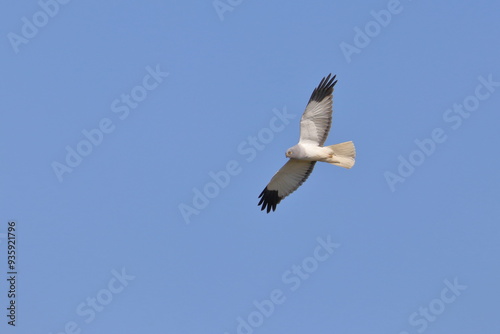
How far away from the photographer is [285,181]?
2148 centimetres

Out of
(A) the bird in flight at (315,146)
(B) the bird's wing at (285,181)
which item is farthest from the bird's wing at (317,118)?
(B) the bird's wing at (285,181)

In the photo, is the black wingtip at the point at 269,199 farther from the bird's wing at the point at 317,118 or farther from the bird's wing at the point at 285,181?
the bird's wing at the point at 317,118

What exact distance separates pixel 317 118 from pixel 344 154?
45.6 inches

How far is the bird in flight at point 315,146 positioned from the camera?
19.9 metres

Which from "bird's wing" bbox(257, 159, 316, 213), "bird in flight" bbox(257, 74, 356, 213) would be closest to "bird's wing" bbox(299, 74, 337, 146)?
"bird in flight" bbox(257, 74, 356, 213)

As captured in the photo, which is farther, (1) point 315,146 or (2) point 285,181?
(2) point 285,181

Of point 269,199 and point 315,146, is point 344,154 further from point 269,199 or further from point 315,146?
point 269,199

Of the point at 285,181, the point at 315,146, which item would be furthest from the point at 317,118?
the point at 285,181

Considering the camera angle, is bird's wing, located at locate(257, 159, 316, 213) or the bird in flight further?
bird's wing, located at locate(257, 159, 316, 213)

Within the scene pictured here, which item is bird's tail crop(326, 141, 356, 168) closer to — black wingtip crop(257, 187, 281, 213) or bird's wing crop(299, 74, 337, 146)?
bird's wing crop(299, 74, 337, 146)

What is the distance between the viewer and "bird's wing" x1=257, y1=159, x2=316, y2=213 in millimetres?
21016

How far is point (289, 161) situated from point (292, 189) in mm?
1059

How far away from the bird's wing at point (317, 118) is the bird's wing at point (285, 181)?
2.62ft

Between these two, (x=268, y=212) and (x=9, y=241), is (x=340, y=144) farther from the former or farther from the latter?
(x=9, y=241)
